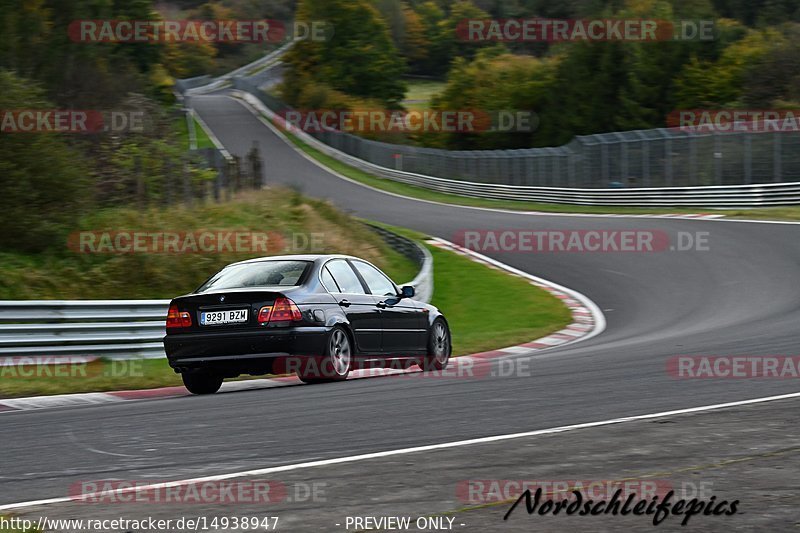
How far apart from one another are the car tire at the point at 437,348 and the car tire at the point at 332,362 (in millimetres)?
1653

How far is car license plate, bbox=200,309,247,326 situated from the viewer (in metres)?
10.3

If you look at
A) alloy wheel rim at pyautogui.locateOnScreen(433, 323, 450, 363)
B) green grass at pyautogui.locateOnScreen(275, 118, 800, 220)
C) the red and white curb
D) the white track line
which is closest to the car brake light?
the red and white curb

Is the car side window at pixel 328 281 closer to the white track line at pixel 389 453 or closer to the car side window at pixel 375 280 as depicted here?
the car side window at pixel 375 280

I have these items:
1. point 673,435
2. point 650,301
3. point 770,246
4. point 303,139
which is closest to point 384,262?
point 650,301

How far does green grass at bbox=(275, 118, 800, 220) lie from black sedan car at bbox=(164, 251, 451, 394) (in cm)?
2147

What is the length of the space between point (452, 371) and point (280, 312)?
8.15 feet

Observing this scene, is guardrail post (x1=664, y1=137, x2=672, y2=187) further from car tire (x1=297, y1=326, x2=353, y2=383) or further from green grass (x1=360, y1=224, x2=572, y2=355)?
car tire (x1=297, y1=326, x2=353, y2=383)

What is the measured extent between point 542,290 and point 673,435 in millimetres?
15242

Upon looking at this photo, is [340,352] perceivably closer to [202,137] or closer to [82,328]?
[82,328]

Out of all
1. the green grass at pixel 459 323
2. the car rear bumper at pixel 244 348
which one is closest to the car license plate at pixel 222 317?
the car rear bumper at pixel 244 348

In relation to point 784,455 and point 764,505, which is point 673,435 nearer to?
point 784,455

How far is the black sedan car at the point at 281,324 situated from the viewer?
10.3m

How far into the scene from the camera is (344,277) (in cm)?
1138

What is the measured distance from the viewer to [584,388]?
9.15 m
